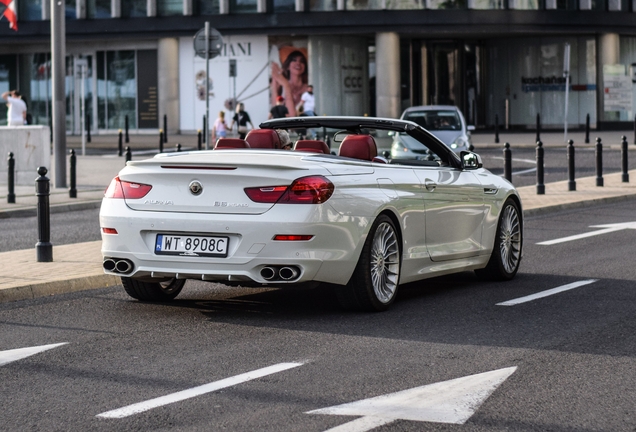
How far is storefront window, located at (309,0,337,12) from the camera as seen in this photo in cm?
4969

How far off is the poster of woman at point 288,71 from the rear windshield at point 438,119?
2278 centimetres

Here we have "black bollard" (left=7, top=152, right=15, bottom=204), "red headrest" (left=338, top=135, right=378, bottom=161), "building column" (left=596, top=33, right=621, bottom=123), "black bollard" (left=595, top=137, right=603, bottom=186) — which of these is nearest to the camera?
"red headrest" (left=338, top=135, right=378, bottom=161)

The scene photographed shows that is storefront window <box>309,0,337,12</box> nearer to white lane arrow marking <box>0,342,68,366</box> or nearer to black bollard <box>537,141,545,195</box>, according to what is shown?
black bollard <box>537,141,545,195</box>

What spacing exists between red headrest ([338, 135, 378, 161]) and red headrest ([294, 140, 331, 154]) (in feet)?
0.65

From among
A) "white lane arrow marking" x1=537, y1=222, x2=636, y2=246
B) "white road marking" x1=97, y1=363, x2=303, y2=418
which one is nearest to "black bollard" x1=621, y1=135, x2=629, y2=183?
"white lane arrow marking" x1=537, y1=222, x2=636, y2=246

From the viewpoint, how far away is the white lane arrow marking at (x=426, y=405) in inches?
218

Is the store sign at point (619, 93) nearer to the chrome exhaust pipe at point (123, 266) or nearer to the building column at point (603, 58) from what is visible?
the building column at point (603, 58)

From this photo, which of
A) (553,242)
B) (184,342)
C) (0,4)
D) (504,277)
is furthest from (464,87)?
(184,342)

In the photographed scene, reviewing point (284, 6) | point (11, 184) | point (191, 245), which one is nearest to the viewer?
point (191, 245)

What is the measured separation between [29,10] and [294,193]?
48070 millimetres

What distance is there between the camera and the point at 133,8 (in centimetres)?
5241

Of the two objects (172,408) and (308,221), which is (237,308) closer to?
(308,221)

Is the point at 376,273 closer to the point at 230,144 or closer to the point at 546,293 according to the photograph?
the point at 230,144

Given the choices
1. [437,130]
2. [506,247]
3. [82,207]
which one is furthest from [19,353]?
[437,130]
